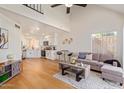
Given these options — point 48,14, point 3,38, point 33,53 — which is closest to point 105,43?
point 48,14

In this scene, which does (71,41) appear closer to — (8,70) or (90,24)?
(90,24)

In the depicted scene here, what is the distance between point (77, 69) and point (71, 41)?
3.51 m

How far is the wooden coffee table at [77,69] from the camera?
363cm

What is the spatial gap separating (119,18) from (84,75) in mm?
2981

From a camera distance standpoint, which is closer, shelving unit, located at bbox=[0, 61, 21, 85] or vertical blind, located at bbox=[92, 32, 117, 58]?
shelving unit, located at bbox=[0, 61, 21, 85]

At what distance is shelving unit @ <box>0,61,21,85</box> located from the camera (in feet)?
10.4

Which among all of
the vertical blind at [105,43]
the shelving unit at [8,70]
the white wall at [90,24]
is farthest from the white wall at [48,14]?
the vertical blind at [105,43]

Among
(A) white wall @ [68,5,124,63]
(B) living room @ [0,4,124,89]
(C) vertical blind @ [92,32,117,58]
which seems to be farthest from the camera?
(C) vertical blind @ [92,32,117,58]

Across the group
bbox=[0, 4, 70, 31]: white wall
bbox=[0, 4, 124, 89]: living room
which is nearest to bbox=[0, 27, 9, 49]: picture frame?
bbox=[0, 4, 124, 89]: living room

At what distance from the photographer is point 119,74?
3207 millimetres

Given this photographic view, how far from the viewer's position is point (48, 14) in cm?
488

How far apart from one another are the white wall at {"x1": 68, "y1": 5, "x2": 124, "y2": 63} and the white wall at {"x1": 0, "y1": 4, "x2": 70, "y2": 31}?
66cm

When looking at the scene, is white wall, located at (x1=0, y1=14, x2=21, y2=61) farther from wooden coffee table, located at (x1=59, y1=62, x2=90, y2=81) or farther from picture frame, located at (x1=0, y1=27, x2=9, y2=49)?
wooden coffee table, located at (x1=59, y1=62, x2=90, y2=81)
